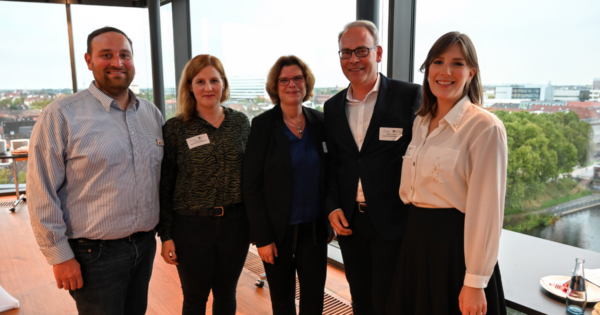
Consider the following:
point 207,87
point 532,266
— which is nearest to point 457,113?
point 532,266

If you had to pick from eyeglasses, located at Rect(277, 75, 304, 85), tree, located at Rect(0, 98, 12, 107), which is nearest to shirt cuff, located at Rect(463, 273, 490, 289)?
eyeglasses, located at Rect(277, 75, 304, 85)

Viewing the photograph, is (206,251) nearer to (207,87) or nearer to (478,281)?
(207,87)

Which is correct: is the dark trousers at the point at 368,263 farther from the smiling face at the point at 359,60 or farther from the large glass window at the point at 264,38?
the large glass window at the point at 264,38

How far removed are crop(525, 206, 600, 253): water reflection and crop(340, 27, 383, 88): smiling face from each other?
4.56 ft

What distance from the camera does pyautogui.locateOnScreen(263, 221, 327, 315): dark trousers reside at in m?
1.97

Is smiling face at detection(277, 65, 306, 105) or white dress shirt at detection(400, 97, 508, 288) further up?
smiling face at detection(277, 65, 306, 105)

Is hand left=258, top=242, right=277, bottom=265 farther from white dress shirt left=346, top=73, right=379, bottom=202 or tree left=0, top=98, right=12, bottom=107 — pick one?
tree left=0, top=98, right=12, bottom=107

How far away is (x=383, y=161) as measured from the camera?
5.77ft

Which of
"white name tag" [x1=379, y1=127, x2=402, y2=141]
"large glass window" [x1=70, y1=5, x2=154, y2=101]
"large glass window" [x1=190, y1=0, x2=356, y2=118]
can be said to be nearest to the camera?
"white name tag" [x1=379, y1=127, x2=402, y2=141]

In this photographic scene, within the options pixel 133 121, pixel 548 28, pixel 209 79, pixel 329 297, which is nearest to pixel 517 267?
Result: pixel 548 28

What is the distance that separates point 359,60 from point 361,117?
281 millimetres

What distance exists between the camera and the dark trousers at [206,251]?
76.2 inches

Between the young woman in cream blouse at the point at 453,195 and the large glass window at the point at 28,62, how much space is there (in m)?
6.93

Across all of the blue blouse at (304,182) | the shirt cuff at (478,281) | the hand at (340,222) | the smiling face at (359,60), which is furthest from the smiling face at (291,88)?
the shirt cuff at (478,281)
